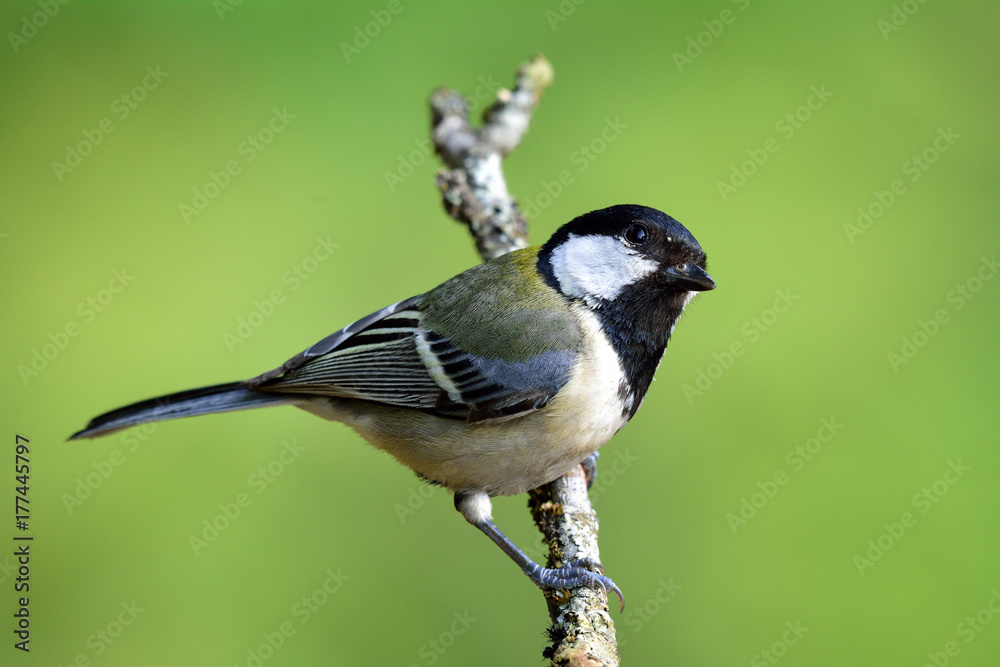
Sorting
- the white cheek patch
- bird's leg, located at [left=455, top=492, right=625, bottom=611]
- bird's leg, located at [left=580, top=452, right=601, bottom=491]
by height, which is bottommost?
bird's leg, located at [left=455, top=492, right=625, bottom=611]

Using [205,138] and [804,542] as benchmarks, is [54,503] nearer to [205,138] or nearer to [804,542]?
[205,138]

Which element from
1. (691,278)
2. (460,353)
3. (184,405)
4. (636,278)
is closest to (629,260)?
(636,278)

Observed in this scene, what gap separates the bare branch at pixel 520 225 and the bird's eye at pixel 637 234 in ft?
2.67

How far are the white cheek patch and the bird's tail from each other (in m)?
1.05

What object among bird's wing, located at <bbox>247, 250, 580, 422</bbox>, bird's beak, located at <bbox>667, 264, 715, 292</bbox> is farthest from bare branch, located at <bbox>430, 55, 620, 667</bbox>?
bird's beak, located at <bbox>667, 264, 715, 292</bbox>

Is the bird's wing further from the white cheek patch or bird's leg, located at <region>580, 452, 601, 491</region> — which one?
bird's leg, located at <region>580, 452, 601, 491</region>

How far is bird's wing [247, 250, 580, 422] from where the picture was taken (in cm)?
243

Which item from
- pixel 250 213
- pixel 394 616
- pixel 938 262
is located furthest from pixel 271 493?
pixel 938 262

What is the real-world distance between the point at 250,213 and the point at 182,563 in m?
1.99

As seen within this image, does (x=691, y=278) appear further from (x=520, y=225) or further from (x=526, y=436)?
(x=520, y=225)

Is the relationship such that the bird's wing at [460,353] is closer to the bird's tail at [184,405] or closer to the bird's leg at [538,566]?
the bird's tail at [184,405]

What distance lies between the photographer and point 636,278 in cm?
245

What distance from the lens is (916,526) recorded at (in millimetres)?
3516

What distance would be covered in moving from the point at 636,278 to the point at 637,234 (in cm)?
14
